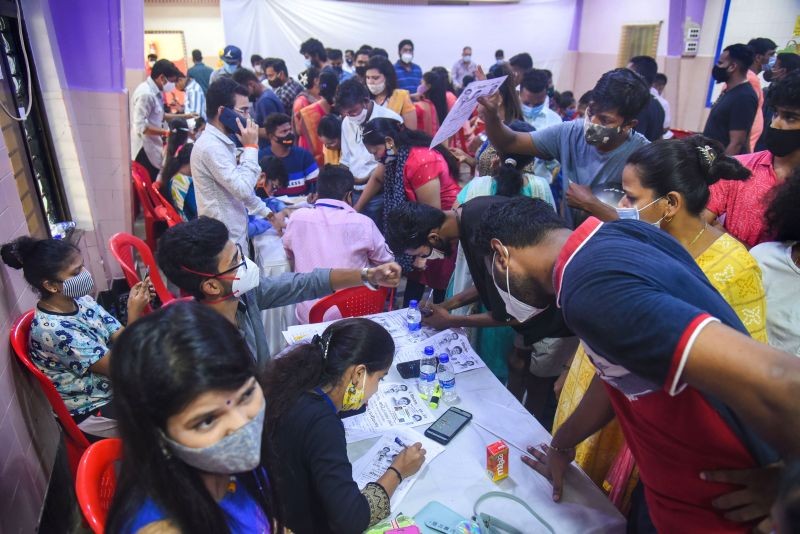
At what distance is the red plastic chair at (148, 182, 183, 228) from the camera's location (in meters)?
3.77

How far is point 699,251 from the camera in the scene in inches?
62.9

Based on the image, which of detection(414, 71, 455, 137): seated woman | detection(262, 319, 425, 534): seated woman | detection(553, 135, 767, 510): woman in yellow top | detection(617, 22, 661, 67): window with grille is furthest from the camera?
detection(617, 22, 661, 67): window with grille

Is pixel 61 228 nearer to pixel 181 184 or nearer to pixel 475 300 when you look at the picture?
pixel 181 184

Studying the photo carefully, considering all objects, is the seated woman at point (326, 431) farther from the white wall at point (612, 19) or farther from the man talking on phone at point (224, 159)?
the white wall at point (612, 19)

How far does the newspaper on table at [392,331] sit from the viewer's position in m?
2.32

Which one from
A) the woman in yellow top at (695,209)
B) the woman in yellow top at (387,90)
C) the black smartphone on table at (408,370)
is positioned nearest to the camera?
the woman in yellow top at (695,209)

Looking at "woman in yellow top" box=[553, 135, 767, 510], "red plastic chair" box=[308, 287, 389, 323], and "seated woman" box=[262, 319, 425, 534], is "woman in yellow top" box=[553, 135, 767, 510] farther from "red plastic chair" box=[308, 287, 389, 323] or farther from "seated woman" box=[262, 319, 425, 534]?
"red plastic chair" box=[308, 287, 389, 323]

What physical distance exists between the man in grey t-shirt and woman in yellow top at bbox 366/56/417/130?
233cm

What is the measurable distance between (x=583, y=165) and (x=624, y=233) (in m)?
1.53

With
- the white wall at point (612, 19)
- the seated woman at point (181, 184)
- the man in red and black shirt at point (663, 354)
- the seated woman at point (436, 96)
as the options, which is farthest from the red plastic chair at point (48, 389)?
the white wall at point (612, 19)

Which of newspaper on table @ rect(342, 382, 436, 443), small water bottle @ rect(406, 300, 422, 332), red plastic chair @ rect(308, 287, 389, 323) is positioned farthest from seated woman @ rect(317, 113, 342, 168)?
newspaper on table @ rect(342, 382, 436, 443)

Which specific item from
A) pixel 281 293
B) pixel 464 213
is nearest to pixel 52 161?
pixel 281 293

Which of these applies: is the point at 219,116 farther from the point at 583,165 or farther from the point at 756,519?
the point at 756,519

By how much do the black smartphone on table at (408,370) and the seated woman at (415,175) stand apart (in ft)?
3.59
